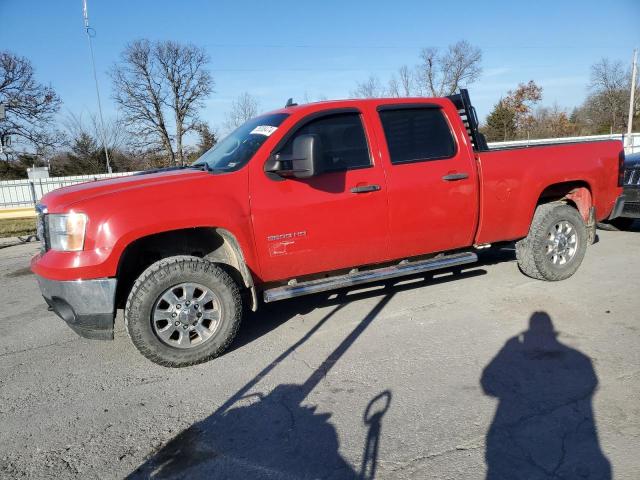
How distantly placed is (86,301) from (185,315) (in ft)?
2.36

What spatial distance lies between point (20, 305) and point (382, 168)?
186 inches

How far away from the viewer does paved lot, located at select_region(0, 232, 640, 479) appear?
8.22ft

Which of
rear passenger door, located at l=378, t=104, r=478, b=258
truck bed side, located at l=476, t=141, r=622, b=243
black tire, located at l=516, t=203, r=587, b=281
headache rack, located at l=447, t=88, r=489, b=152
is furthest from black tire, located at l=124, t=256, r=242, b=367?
black tire, located at l=516, t=203, r=587, b=281

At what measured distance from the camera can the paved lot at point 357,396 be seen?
8.22ft

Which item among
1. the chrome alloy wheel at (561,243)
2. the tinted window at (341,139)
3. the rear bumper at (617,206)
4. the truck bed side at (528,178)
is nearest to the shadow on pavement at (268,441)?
the tinted window at (341,139)

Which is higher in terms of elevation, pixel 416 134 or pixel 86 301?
pixel 416 134

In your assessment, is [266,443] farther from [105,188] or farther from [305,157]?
[105,188]

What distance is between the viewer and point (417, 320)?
4441 millimetres

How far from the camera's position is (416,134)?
4609mm

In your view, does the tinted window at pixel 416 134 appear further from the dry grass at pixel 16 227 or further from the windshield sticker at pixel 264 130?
the dry grass at pixel 16 227

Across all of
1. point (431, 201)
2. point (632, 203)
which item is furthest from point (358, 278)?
point (632, 203)

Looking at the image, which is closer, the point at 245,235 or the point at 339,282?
the point at 245,235

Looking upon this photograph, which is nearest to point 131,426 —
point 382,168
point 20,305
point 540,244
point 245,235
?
point 245,235

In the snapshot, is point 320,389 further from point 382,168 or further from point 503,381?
point 382,168
